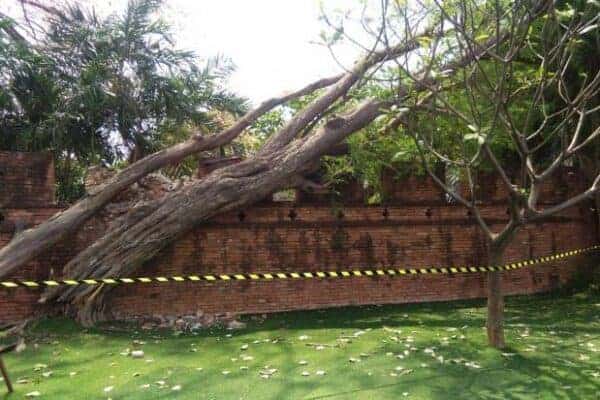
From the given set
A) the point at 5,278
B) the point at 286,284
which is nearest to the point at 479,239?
the point at 286,284

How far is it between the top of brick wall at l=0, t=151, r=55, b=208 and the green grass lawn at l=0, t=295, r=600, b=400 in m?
1.91

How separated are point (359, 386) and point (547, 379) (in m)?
1.67

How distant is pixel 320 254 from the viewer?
8859 mm

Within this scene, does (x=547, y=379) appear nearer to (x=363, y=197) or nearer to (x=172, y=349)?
(x=172, y=349)

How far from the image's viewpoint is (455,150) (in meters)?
7.77

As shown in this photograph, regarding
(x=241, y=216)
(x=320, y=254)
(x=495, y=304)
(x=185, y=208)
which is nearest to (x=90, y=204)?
(x=185, y=208)

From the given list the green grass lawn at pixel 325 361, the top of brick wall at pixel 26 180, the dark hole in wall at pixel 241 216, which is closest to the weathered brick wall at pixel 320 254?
the dark hole in wall at pixel 241 216

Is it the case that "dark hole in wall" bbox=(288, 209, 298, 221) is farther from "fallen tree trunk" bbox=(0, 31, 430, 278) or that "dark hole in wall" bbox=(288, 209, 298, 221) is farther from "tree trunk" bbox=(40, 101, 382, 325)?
"fallen tree trunk" bbox=(0, 31, 430, 278)

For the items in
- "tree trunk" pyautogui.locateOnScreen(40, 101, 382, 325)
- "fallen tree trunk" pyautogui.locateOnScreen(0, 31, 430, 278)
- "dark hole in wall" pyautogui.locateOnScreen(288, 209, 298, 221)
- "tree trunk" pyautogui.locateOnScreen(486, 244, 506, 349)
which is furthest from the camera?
"dark hole in wall" pyautogui.locateOnScreen(288, 209, 298, 221)

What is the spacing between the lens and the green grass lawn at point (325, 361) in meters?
4.59

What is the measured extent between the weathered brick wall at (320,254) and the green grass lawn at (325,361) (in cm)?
77

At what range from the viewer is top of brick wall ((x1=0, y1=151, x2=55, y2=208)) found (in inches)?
310

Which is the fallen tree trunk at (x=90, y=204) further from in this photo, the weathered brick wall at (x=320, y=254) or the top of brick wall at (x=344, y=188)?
the top of brick wall at (x=344, y=188)

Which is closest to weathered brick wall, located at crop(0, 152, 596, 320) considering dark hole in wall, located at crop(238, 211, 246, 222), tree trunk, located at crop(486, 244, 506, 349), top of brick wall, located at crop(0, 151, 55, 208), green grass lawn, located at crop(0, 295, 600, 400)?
dark hole in wall, located at crop(238, 211, 246, 222)
